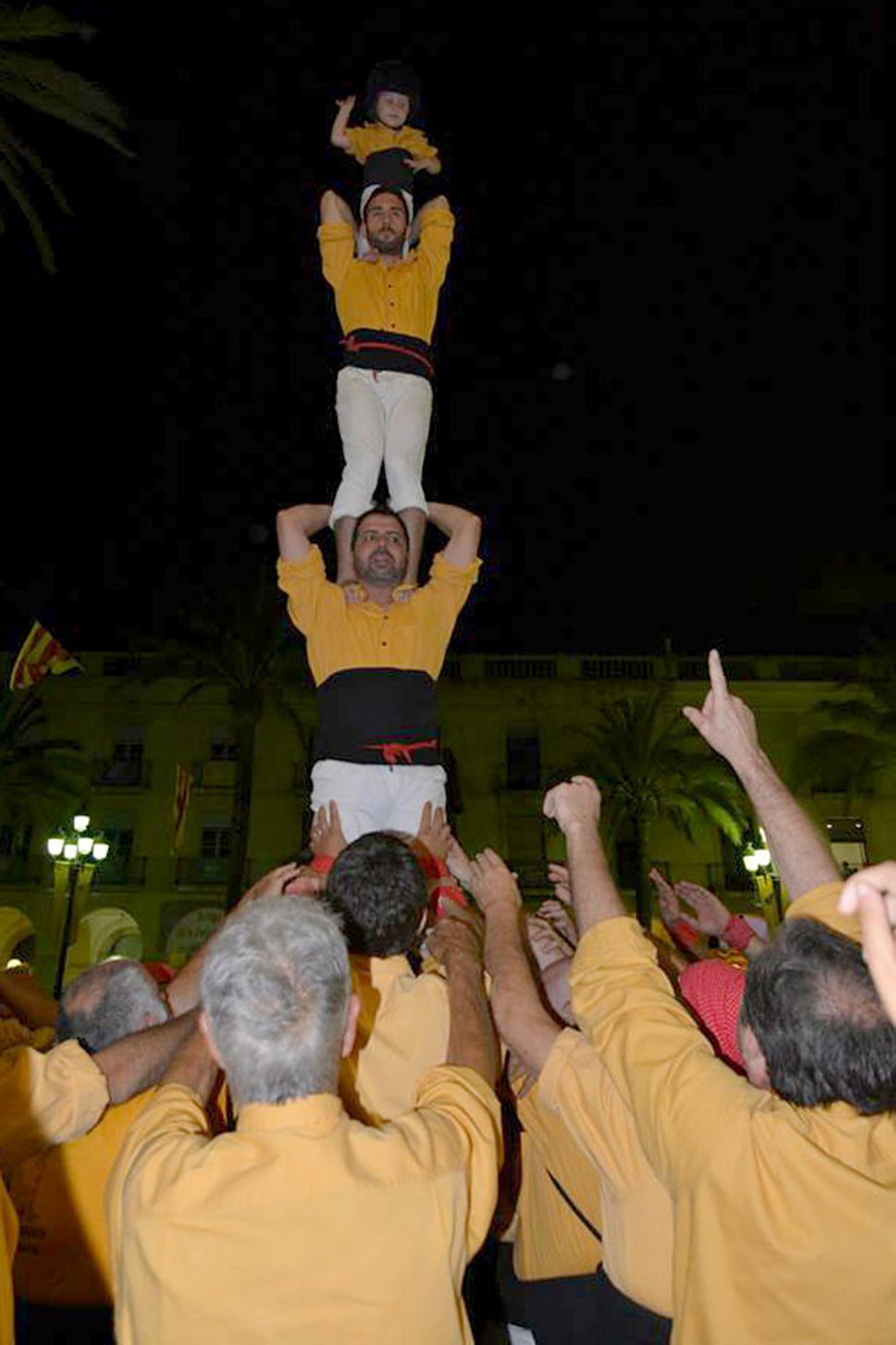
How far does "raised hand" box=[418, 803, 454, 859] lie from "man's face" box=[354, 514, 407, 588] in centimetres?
122

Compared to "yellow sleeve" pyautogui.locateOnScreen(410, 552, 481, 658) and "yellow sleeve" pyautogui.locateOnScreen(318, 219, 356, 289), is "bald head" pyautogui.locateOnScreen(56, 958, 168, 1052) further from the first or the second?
"yellow sleeve" pyautogui.locateOnScreen(318, 219, 356, 289)

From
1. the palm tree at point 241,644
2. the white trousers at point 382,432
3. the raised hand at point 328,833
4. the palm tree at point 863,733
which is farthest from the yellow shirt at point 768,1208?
the palm tree at point 863,733

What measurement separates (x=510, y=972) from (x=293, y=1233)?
3.64 ft

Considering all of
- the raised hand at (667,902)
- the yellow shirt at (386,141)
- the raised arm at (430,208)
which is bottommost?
the raised hand at (667,902)

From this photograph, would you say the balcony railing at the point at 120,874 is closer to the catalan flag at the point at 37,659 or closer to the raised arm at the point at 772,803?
the catalan flag at the point at 37,659

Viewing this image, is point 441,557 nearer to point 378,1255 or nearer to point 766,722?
point 378,1255

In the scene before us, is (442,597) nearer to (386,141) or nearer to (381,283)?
(381,283)

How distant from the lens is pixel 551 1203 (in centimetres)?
349

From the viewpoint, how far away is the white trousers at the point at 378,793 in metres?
5.23

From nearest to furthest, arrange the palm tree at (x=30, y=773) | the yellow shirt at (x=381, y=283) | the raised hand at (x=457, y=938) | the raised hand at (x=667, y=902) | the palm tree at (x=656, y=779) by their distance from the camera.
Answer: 1. the raised hand at (x=457, y=938)
2. the raised hand at (x=667, y=902)
3. the yellow shirt at (x=381, y=283)
4. the palm tree at (x=30, y=773)
5. the palm tree at (x=656, y=779)

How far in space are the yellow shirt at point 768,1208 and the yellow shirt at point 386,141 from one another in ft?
18.3

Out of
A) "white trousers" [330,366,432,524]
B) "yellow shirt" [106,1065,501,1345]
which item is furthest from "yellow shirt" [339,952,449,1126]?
"white trousers" [330,366,432,524]

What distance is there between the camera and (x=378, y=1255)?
2.27 meters

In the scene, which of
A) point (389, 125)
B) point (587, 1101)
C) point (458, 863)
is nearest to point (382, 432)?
point (389, 125)
